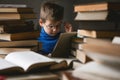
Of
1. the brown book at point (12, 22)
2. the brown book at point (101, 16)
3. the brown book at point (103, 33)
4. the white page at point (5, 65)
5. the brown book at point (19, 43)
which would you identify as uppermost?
the brown book at point (101, 16)

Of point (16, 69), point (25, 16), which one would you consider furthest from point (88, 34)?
point (25, 16)

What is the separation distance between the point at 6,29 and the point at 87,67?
723 mm

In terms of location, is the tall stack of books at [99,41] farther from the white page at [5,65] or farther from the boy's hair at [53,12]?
the boy's hair at [53,12]

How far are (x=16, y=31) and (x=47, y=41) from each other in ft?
0.67

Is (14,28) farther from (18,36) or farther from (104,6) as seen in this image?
(104,6)

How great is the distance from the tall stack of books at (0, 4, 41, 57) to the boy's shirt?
9 centimetres

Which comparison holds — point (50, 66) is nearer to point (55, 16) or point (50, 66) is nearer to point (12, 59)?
point (12, 59)

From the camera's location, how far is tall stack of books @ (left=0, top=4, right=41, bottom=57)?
1.30 metres

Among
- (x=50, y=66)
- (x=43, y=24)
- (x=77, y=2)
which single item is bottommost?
(x=50, y=66)

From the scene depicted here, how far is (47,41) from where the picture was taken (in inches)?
59.7

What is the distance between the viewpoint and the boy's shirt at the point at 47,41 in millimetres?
1459

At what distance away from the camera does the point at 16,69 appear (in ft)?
2.88

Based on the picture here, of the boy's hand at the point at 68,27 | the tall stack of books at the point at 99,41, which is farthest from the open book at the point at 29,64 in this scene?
the boy's hand at the point at 68,27

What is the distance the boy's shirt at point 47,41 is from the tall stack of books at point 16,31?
3.6 inches
